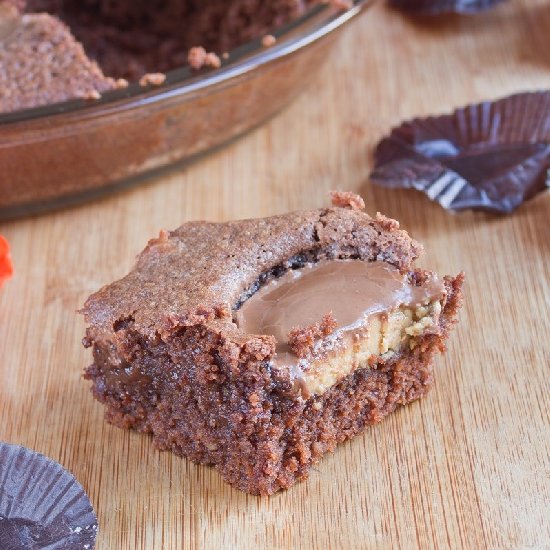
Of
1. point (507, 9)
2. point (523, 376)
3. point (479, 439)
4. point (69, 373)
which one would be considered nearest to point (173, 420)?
point (69, 373)

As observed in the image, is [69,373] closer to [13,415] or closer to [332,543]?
[13,415]

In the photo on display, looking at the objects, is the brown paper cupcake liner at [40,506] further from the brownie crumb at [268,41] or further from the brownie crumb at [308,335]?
the brownie crumb at [268,41]

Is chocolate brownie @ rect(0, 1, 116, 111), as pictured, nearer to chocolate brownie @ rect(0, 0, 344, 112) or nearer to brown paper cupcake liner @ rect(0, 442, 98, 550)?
chocolate brownie @ rect(0, 0, 344, 112)

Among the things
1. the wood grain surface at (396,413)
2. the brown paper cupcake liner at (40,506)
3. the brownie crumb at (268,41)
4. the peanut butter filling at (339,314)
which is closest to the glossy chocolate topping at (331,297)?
the peanut butter filling at (339,314)

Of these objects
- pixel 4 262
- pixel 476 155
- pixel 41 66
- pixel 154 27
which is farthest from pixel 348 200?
pixel 154 27

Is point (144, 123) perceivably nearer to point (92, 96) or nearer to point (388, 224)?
point (92, 96)
